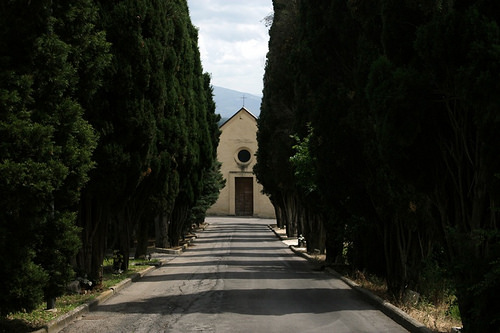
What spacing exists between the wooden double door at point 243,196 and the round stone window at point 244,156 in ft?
7.14

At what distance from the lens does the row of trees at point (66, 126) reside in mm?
9039

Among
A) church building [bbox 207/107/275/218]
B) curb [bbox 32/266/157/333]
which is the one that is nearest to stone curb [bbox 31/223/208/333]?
curb [bbox 32/266/157/333]

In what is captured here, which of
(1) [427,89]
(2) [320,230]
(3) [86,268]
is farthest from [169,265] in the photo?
(1) [427,89]

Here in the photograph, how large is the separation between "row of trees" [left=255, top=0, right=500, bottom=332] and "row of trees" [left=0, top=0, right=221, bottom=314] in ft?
14.5

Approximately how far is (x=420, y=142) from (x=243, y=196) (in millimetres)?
77841

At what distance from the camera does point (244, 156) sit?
86.0 metres

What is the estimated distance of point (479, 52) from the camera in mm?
7949

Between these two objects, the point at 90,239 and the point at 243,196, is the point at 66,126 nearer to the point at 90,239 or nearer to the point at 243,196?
the point at 90,239

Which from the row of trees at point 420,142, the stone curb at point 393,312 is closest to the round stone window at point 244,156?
the row of trees at point 420,142

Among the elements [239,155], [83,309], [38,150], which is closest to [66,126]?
[38,150]

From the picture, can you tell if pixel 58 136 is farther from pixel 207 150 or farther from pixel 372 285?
pixel 207 150

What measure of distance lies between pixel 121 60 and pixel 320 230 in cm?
1643

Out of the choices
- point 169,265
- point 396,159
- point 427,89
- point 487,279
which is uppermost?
point 427,89

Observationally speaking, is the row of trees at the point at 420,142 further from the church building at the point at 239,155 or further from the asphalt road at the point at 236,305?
the church building at the point at 239,155
